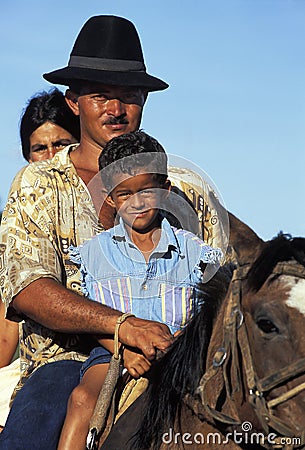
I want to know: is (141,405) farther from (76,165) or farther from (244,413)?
(76,165)

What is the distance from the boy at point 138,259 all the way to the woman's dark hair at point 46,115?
115 inches

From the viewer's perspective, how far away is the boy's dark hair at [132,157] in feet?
13.9

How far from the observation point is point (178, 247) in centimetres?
420

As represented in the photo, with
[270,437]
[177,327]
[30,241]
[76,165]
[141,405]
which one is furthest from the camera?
[76,165]

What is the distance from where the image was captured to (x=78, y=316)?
3945mm

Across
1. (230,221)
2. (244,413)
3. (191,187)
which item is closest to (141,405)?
(244,413)

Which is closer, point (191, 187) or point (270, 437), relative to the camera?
point (270, 437)

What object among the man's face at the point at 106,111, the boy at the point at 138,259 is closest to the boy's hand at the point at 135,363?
the boy at the point at 138,259

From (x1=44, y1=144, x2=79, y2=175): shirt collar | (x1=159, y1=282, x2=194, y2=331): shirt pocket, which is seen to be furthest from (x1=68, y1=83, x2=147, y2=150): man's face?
(x1=159, y1=282, x2=194, y2=331): shirt pocket

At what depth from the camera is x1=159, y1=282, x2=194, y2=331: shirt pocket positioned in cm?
403

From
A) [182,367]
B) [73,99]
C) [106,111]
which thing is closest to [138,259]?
[182,367]

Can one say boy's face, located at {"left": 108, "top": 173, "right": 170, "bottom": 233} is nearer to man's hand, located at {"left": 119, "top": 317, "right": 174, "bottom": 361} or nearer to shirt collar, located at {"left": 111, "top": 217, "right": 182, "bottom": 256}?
shirt collar, located at {"left": 111, "top": 217, "right": 182, "bottom": 256}

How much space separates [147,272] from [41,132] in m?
3.35

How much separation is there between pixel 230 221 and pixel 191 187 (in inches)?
63.4
